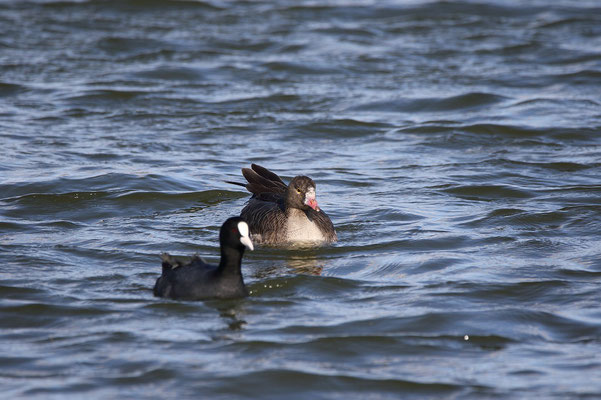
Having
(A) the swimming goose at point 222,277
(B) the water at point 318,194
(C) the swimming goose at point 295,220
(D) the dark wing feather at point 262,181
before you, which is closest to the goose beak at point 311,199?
(C) the swimming goose at point 295,220

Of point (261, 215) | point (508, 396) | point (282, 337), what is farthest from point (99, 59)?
point (508, 396)

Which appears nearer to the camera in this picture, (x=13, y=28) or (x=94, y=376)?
(x=94, y=376)

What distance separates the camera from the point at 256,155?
52.5 feet

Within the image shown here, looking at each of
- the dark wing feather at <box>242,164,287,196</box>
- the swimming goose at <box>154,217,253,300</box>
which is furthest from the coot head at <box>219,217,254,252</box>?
the dark wing feather at <box>242,164,287,196</box>

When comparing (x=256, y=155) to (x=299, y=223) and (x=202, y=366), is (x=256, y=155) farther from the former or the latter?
(x=202, y=366)

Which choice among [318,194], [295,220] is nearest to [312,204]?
[295,220]

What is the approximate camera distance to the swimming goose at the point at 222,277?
8703mm

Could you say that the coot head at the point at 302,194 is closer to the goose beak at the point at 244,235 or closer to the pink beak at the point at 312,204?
the pink beak at the point at 312,204

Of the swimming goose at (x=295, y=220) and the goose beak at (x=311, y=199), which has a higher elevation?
the goose beak at (x=311, y=199)

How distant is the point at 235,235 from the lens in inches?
344

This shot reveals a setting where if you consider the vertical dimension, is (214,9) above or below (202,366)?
Answer: above

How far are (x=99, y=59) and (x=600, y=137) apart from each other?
11695 millimetres

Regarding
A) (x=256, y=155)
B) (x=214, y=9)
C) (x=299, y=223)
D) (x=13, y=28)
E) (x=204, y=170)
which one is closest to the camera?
(x=299, y=223)

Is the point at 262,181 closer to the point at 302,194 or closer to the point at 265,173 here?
the point at 265,173
